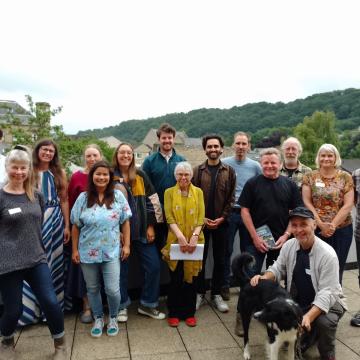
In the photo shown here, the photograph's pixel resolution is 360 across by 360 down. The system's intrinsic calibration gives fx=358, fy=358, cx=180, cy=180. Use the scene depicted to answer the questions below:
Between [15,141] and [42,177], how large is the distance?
1363 centimetres

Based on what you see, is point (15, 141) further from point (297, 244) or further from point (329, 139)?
point (329, 139)

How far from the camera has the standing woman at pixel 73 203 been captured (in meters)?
3.73

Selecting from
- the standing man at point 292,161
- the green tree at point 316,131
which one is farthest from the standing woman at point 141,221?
the green tree at point 316,131

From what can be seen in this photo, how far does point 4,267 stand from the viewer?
2758 mm

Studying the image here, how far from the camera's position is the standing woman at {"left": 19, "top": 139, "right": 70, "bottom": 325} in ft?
11.6

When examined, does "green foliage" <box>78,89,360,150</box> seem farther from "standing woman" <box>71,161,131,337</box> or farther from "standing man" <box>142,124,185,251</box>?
"standing woman" <box>71,161,131,337</box>

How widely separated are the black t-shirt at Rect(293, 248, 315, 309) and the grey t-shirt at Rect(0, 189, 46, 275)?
7.18 ft

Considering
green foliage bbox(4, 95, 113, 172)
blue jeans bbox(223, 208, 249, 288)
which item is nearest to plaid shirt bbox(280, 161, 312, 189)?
blue jeans bbox(223, 208, 249, 288)

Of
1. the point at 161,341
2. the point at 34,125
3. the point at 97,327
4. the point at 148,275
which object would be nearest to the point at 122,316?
the point at 97,327

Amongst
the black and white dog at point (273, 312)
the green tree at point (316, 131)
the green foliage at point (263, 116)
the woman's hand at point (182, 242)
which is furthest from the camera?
the green foliage at point (263, 116)

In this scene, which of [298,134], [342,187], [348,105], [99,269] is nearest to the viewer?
[99,269]

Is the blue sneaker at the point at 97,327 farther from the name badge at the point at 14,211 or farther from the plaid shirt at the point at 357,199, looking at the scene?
the plaid shirt at the point at 357,199

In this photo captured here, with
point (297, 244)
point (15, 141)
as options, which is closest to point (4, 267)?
point (297, 244)

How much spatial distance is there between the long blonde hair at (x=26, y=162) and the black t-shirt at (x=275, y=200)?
7.08ft
